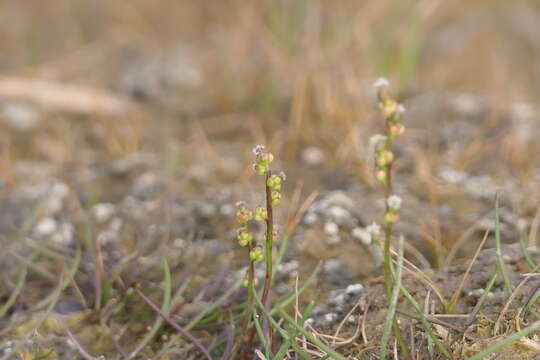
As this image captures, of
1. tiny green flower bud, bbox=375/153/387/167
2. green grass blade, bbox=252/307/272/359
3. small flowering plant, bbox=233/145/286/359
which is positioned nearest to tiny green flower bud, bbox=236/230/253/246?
small flowering plant, bbox=233/145/286/359

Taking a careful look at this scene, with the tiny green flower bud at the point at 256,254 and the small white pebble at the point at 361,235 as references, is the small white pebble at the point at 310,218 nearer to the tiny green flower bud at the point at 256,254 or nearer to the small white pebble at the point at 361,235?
the small white pebble at the point at 361,235

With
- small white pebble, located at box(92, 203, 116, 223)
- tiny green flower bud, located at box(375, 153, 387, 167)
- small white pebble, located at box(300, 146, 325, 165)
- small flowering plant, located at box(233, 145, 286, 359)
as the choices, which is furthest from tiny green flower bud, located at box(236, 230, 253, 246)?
small white pebble, located at box(300, 146, 325, 165)

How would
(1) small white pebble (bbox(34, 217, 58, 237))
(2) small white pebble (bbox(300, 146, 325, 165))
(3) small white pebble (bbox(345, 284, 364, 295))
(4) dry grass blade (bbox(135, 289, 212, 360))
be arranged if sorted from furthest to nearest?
1. (2) small white pebble (bbox(300, 146, 325, 165))
2. (1) small white pebble (bbox(34, 217, 58, 237))
3. (3) small white pebble (bbox(345, 284, 364, 295))
4. (4) dry grass blade (bbox(135, 289, 212, 360))

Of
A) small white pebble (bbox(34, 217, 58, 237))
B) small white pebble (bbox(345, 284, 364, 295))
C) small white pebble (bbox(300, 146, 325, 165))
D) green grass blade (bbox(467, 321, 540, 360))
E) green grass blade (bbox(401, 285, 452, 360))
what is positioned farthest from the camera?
small white pebble (bbox(300, 146, 325, 165))

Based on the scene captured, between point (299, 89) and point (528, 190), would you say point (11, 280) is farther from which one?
point (528, 190)

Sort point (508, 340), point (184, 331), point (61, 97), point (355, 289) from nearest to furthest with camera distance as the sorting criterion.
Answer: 1. point (508, 340)
2. point (184, 331)
3. point (355, 289)
4. point (61, 97)

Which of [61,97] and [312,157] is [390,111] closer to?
[312,157]

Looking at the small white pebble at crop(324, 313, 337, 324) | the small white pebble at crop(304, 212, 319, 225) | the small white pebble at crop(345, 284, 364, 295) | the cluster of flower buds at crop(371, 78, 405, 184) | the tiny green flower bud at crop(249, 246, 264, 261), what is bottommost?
the small white pebble at crop(324, 313, 337, 324)

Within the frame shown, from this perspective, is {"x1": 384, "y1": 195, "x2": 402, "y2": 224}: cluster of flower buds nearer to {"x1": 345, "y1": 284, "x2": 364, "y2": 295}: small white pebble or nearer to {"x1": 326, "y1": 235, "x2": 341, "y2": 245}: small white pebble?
{"x1": 345, "y1": 284, "x2": 364, "y2": 295}: small white pebble

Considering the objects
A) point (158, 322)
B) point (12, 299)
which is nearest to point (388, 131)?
point (158, 322)

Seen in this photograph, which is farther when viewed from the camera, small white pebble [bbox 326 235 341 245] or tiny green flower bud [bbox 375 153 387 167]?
small white pebble [bbox 326 235 341 245]

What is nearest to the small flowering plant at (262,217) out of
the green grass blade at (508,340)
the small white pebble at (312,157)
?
the green grass blade at (508,340)

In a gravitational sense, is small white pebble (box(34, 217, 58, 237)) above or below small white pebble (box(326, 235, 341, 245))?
above

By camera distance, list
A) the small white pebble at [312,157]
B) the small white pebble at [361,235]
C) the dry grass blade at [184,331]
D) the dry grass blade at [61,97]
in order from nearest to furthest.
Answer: the dry grass blade at [184,331]
the small white pebble at [361,235]
the small white pebble at [312,157]
the dry grass blade at [61,97]
